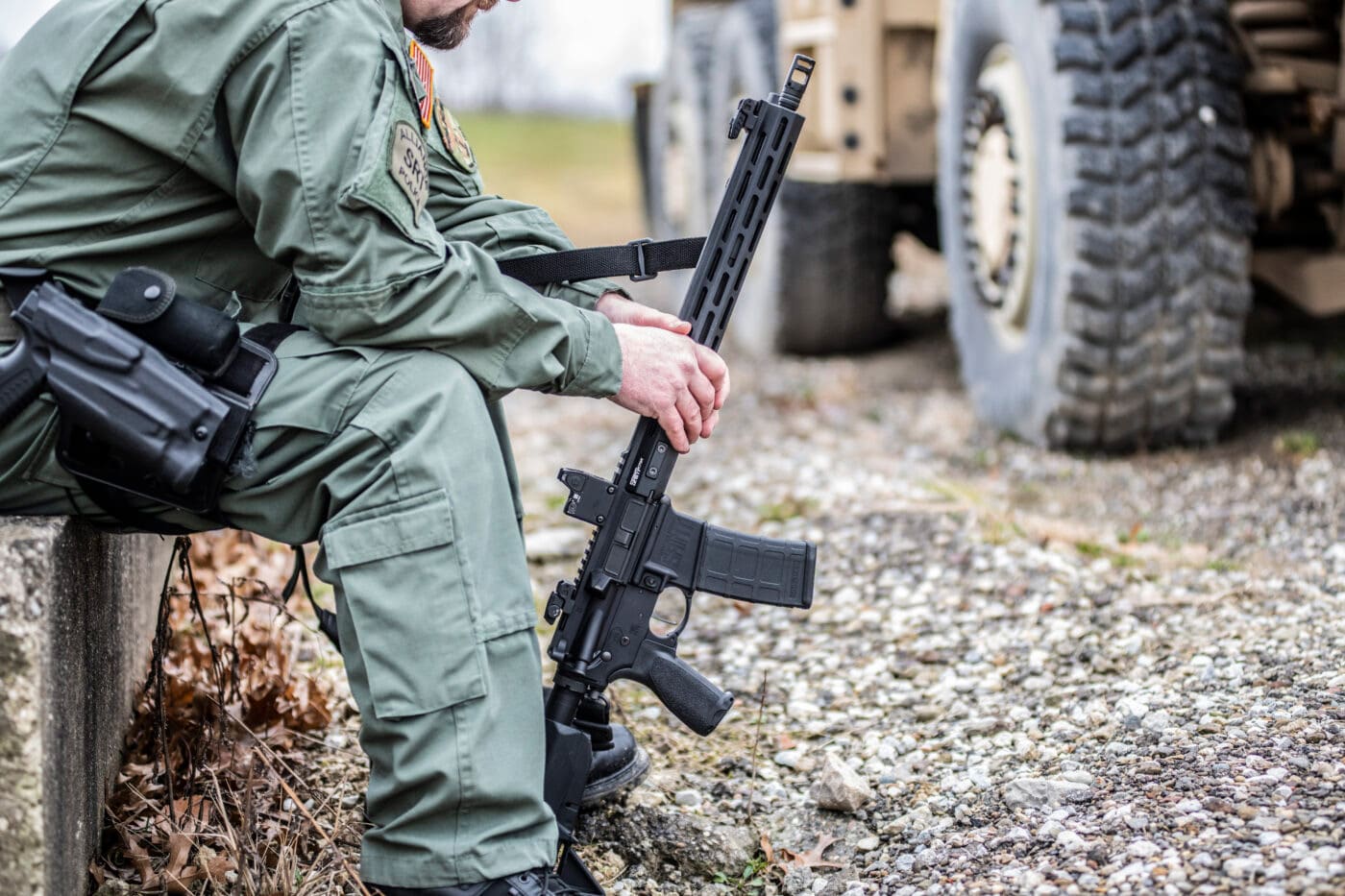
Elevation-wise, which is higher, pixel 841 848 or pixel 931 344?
pixel 841 848

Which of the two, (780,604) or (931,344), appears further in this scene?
(931,344)

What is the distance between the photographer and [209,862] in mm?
2113

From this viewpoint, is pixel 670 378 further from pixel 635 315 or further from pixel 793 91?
pixel 793 91

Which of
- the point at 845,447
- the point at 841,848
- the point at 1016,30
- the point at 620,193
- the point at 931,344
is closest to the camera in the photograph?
the point at 841,848

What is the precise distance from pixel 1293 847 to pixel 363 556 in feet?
4.07

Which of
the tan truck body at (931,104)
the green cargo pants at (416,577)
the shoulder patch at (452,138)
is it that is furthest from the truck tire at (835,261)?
the green cargo pants at (416,577)

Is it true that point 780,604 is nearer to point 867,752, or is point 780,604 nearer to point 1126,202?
point 867,752

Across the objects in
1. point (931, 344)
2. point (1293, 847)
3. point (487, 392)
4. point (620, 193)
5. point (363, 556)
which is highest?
point (487, 392)

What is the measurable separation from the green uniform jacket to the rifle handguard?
1.69ft

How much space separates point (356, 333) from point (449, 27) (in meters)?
0.58

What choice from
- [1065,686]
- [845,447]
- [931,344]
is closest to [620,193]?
[931,344]

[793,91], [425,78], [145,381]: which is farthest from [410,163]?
[793,91]

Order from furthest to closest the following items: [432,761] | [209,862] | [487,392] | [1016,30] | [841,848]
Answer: [1016,30] → [841,848] → [209,862] → [487,392] → [432,761]

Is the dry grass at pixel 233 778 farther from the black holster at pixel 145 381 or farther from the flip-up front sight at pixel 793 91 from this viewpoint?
the flip-up front sight at pixel 793 91
